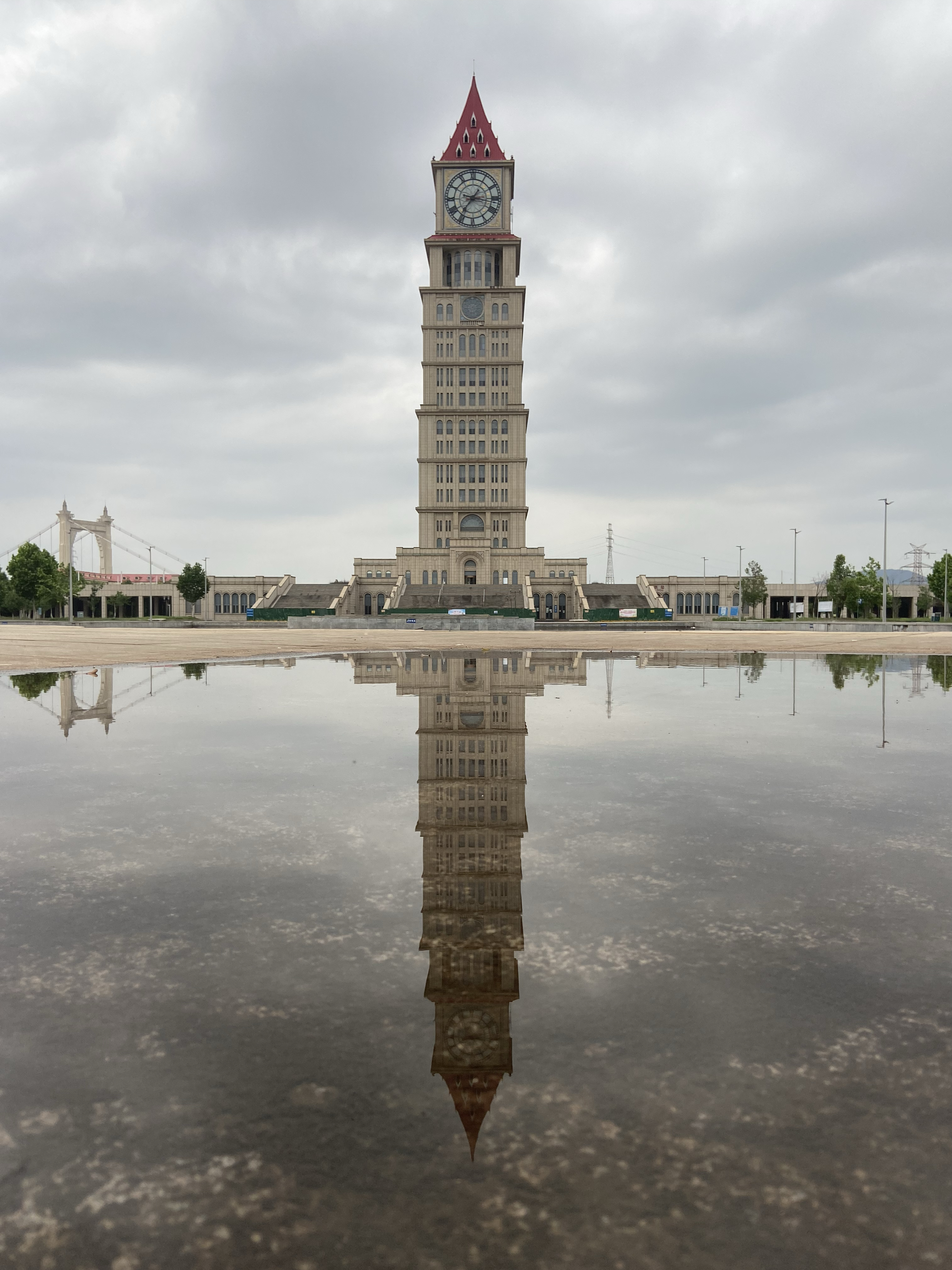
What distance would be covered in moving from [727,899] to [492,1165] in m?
2.87

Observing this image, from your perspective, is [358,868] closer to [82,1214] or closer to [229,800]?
[229,800]

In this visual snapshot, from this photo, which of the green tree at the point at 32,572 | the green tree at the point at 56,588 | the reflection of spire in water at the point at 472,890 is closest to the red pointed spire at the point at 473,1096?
the reflection of spire in water at the point at 472,890

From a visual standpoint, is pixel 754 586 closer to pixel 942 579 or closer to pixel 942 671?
pixel 942 579

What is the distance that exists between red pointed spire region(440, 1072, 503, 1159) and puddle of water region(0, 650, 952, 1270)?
1 centimetres

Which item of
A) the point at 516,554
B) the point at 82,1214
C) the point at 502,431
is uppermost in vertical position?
the point at 502,431

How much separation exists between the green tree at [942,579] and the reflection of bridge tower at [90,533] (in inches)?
6359

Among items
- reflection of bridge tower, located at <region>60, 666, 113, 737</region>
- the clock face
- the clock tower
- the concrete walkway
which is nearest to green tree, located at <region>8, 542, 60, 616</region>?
the concrete walkway

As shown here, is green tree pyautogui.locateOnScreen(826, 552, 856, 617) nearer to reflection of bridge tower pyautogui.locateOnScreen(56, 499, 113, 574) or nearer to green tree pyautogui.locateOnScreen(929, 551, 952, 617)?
green tree pyautogui.locateOnScreen(929, 551, 952, 617)

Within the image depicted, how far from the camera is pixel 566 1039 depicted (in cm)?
345

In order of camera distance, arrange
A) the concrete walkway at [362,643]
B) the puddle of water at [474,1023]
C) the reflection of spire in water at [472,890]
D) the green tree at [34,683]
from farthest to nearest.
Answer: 1. the concrete walkway at [362,643]
2. the green tree at [34,683]
3. the reflection of spire in water at [472,890]
4. the puddle of water at [474,1023]

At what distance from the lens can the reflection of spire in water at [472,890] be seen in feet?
11.0

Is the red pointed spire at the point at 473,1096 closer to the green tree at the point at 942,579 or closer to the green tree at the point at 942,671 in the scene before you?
the green tree at the point at 942,671

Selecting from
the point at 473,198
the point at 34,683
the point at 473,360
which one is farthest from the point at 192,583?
the point at 34,683

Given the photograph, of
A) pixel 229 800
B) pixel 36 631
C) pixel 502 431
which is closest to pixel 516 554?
pixel 502 431
